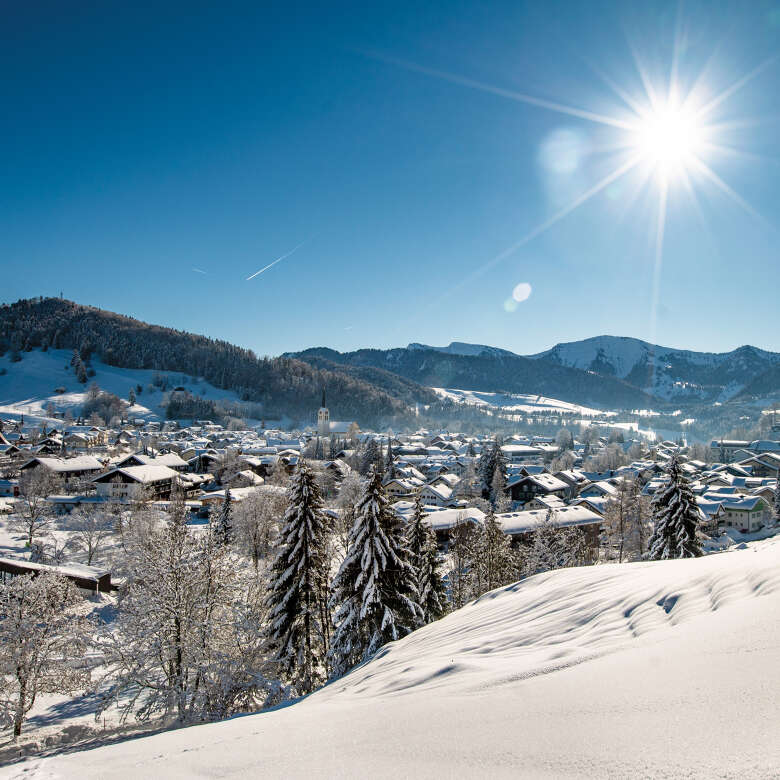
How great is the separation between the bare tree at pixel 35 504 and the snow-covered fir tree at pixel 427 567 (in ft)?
114

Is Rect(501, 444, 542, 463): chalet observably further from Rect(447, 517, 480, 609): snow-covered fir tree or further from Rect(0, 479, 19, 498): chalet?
Rect(0, 479, 19, 498): chalet

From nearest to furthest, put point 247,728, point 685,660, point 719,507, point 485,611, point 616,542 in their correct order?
point 685,660
point 247,728
point 485,611
point 616,542
point 719,507

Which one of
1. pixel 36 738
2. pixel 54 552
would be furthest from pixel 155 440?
pixel 36 738

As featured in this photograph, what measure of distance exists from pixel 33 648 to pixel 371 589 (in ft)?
42.0

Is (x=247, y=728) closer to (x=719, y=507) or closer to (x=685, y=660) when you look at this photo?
(x=685, y=660)

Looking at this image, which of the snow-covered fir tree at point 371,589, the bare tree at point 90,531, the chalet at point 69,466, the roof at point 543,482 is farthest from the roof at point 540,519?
the chalet at point 69,466

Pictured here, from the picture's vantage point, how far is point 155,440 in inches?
4301

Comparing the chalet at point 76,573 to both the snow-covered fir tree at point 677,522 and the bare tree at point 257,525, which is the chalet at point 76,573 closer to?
the bare tree at point 257,525

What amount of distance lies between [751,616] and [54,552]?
46781 millimetres

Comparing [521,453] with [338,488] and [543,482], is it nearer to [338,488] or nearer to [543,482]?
[543,482]

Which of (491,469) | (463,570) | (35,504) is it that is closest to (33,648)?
(463,570)

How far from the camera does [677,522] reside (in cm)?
2373

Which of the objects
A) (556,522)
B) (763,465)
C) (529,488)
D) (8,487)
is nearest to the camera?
(556,522)

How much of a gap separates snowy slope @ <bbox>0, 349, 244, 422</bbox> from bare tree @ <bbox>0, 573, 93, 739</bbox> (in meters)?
145
